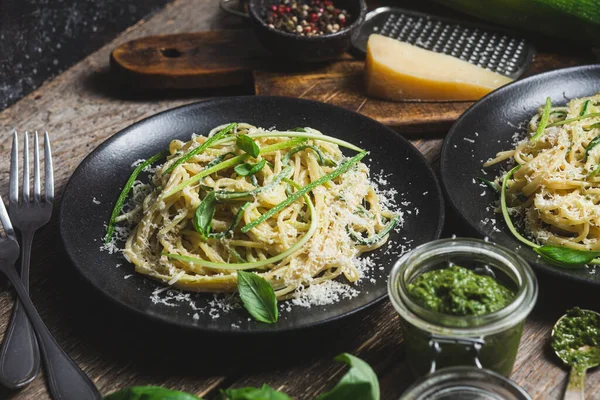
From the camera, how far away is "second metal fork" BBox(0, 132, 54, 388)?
285 cm

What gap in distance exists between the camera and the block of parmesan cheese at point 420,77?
4.37 metres

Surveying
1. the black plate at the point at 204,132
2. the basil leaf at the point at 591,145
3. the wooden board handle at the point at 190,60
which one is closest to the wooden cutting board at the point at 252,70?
the wooden board handle at the point at 190,60

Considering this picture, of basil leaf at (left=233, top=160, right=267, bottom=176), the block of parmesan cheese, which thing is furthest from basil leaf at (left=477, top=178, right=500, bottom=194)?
basil leaf at (left=233, top=160, right=267, bottom=176)

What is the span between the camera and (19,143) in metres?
4.30

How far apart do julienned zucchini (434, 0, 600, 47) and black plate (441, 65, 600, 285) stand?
0.81 m

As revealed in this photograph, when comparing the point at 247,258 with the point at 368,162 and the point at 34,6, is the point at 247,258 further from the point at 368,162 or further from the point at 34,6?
the point at 34,6

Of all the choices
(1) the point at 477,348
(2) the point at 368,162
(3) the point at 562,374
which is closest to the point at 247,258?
(2) the point at 368,162

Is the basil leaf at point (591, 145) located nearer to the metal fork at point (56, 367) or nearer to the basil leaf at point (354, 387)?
the basil leaf at point (354, 387)

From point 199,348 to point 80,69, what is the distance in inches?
104

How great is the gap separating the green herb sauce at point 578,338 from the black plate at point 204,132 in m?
0.63

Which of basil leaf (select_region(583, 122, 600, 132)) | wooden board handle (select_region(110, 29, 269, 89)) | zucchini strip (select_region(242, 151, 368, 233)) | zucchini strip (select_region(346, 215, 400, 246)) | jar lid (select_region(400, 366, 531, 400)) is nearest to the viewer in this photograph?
jar lid (select_region(400, 366, 531, 400))

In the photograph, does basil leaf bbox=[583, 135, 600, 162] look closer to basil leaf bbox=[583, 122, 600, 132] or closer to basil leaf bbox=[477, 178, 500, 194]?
basil leaf bbox=[583, 122, 600, 132]

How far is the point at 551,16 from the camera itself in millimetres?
4867

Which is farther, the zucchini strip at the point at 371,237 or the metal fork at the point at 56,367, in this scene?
the zucchini strip at the point at 371,237
